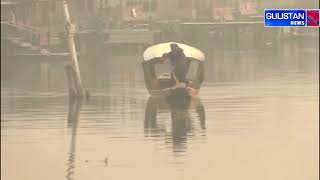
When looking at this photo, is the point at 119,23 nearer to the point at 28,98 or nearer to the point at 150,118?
the point at 28,98

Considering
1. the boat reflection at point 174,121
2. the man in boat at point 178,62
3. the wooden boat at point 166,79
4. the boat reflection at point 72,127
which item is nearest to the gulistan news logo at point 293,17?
the boat reflection at point 72,127

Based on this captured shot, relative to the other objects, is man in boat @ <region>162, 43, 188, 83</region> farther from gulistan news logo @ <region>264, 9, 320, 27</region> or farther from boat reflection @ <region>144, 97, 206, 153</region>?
gulistan news logo @ <region>264, 9, 320, 27</region>

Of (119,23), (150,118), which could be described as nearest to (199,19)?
(119,23)

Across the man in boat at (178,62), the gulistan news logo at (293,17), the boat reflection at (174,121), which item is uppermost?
the gulistan news logo at (293,17)

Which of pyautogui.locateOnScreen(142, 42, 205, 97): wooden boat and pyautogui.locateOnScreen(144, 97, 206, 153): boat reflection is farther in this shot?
pyautogui.locateOnScreen(142, 42, 205, 97): wooden boat

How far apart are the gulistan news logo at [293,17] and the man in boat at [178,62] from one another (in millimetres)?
14471

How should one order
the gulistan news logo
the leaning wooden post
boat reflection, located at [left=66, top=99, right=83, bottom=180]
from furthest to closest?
the leaning wooden post
boat reflection, located at [left=66, top=99, right=83, bottom=180]
the gulistan news logo

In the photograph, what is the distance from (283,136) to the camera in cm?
1420

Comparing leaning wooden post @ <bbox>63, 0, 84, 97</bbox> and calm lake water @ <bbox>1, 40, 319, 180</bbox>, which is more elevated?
leaning wooden post @ <bbox>63, 0, 84, 97</bbox>

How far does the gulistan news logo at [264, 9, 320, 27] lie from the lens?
235 inches

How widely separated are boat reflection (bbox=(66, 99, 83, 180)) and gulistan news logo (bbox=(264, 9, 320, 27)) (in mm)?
5049

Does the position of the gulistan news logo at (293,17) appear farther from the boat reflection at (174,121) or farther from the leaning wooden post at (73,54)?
the leaning wooden post at (73,54)

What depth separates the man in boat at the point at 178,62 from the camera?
20.7 m

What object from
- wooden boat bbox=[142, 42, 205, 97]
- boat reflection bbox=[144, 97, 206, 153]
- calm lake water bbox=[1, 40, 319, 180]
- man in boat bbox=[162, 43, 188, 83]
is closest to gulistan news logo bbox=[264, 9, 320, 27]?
calm lake water bbox=[1, 40, 319, 180]
